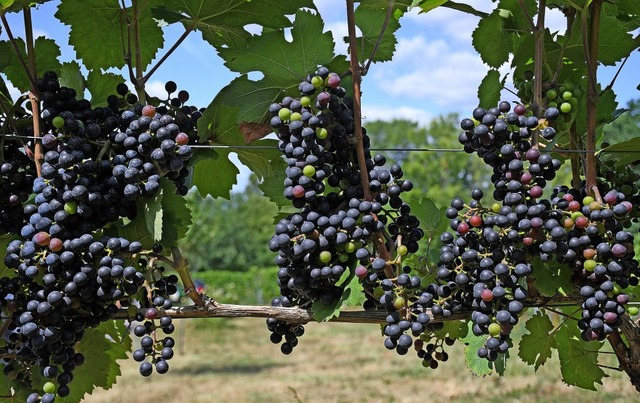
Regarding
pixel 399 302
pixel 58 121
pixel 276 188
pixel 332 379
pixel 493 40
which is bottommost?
pixel 332 379

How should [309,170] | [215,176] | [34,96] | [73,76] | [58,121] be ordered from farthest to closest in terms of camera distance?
[215,176]
[73,76]
[34,96]
[58,121]
[309,170]

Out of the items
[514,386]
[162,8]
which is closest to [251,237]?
[514,386]

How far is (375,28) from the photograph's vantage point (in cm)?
166

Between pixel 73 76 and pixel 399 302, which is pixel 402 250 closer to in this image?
pixel 399 302

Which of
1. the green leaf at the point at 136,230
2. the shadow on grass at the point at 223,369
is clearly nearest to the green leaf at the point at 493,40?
the green leaf at the point at 136,230

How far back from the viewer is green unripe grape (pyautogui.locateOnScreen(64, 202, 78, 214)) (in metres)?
1.39

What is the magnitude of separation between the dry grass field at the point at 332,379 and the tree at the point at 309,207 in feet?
11.0

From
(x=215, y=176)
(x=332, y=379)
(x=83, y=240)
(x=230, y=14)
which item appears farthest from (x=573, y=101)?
(x=332, y=379)

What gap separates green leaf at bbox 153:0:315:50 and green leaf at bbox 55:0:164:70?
88 millimetres

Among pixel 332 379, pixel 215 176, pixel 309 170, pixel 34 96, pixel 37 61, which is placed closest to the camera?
pixel 309 170

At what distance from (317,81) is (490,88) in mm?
499

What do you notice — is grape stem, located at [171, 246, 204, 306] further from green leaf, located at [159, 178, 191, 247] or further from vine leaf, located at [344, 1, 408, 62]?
vine leaf, located at [344, 1, 408, 62]

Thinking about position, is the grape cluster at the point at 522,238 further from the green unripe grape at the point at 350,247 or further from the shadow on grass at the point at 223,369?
the shadow on grass at the point at 223,369

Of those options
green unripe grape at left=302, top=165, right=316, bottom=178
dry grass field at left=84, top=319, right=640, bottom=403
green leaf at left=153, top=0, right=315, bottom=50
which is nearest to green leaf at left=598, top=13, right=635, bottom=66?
green leaf at left=153, top=0, right=315, bottom=50
